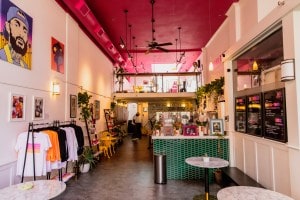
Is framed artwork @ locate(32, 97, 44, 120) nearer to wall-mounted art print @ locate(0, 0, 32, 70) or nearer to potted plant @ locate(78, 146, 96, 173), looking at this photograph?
wall-mounted art print @ locate(0, 0, 32, 70)

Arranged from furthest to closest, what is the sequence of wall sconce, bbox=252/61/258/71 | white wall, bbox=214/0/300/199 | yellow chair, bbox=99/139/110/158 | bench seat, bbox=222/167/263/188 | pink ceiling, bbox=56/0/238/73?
yellow chair, bbox=99/139/110/158 → pink ceiling, bbox=56/0/238/73 → wall sconce, bbox=252/61/258/71 → bench seat, bbox=222/167/263/188 → white wall, bbox=214/0/300/199

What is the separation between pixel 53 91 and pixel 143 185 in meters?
2.86

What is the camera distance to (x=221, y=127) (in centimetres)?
576

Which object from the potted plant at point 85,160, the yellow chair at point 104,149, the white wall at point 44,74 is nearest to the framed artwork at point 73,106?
the white wall at point 44,74

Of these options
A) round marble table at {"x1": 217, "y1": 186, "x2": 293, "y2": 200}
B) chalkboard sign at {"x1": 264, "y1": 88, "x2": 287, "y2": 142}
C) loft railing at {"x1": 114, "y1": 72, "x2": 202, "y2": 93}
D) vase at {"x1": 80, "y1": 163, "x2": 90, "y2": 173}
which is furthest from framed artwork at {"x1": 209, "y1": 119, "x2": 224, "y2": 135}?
loft railing at {"x1": 114, "y1": 72, "x2": 202, "y2": 93}

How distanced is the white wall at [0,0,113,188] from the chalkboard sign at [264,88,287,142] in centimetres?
418

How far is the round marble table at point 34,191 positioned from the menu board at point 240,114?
400 cm

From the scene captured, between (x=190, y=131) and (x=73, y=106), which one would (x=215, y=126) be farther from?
(x=73, y=106)

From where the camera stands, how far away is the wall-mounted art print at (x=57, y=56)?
5230 millimetres

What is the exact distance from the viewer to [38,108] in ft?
14.9

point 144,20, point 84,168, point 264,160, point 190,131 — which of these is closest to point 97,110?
point 84,168

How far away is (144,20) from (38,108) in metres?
4.68

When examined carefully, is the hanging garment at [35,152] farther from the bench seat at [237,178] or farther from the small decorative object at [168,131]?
the bench seat at [237,178]

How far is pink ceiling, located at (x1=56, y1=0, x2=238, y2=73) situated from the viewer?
6.56 metres
